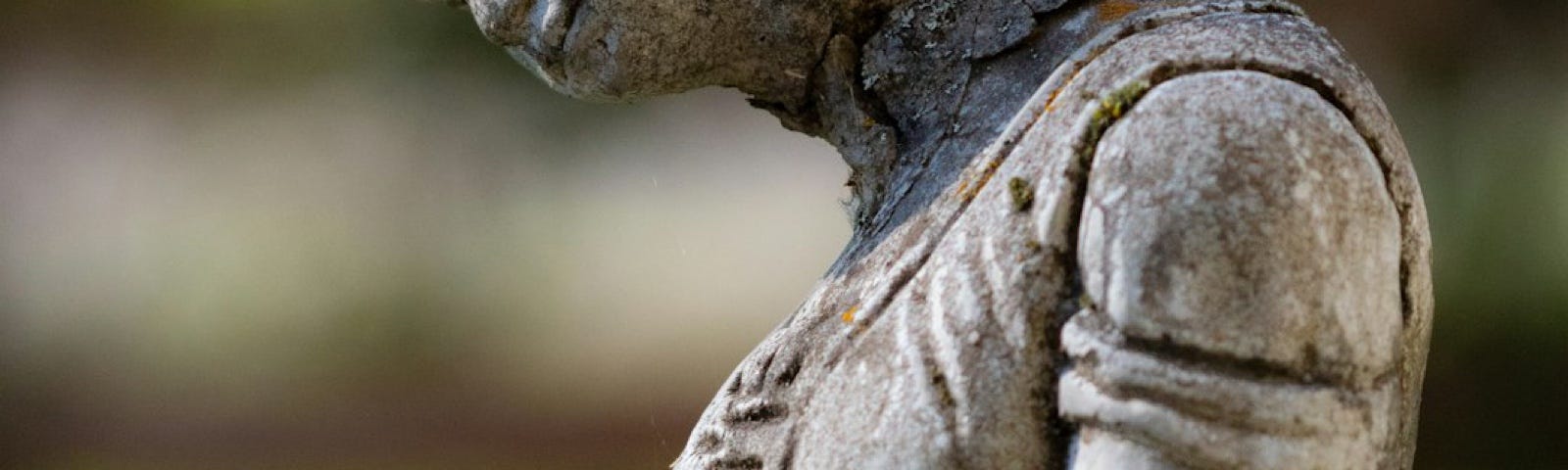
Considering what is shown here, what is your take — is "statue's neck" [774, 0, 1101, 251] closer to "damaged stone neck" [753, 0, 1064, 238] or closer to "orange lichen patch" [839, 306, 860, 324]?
"damaged stone neck" [753, 0, 1064, 238]

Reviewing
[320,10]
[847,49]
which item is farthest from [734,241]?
[847,49]

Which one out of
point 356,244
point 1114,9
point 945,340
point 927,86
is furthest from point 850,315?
point 356,244

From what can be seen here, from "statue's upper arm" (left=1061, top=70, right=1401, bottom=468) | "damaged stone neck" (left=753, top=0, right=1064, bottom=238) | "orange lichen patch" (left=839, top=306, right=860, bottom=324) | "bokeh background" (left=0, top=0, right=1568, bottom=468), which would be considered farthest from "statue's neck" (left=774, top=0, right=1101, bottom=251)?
"bokeh background" (left=0, top=0, right=1568, bottom=468)

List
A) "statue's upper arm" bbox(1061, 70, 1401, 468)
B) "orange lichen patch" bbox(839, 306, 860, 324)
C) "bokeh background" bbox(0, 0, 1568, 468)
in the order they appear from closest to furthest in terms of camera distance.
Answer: "statue's upper arm" bbox(1061, 70, 1401, 468)
"orange lichen patch" bbox(839, 306, 860, 324)
"bokeh background" bbox(0, 0, 1568, 468)

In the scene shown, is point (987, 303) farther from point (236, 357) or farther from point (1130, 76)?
point (236, 357)

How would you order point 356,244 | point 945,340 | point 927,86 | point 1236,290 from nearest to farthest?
point 1236,290, point 945,340, point 927,86, point 356,244

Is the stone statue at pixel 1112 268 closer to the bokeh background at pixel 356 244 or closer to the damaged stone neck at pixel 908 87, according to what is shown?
the damaged stone neck at pixel 908 87

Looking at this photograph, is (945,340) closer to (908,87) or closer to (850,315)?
(850,315)

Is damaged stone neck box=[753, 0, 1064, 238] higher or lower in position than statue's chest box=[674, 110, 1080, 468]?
higher
